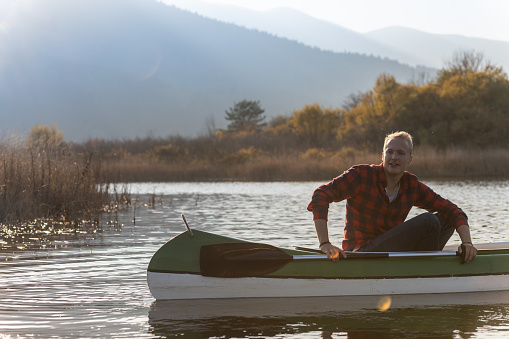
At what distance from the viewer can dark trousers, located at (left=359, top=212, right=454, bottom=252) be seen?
5797mm

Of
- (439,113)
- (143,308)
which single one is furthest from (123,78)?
(143,308)

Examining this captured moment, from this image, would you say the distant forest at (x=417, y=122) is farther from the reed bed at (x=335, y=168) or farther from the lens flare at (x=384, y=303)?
the lens flare at (x=384, y=303)

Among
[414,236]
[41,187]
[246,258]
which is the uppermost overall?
[41,187]

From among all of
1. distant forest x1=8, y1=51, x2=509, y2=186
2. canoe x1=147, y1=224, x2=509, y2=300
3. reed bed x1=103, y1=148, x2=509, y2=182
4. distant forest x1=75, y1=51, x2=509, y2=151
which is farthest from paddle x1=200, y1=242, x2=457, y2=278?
distant forest x1=75, y1=51, x2=509, y2=151

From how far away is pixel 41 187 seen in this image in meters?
11.6

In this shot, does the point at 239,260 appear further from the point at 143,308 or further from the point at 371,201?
the point at 371,201

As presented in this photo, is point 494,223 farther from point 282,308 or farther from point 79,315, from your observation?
point 79,315

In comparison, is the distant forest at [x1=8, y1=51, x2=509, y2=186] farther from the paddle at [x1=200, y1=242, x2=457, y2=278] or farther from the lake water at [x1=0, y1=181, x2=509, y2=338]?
the paddle at [x1=200, y1=242, x2=457, y2=278]

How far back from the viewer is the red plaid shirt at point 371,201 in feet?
18.4

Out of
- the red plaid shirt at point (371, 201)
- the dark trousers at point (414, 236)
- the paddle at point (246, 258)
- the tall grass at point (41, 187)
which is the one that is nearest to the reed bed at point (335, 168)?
the tall grass at point (41, 187)

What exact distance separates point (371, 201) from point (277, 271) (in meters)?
0.90

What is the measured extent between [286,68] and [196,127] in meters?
62.8

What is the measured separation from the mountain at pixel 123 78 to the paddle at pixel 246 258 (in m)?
110

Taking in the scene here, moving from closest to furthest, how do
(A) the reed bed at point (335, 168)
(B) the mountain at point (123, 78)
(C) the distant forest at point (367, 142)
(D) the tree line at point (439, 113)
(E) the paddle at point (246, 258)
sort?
(E) the paddle at point (246, 258) < (A) the reed bed at point (335, 168) < (C) the distant forest at point (367, 142) < (D) the tree line at point (439, 113) < (B) the mountain at point (123, 78)
